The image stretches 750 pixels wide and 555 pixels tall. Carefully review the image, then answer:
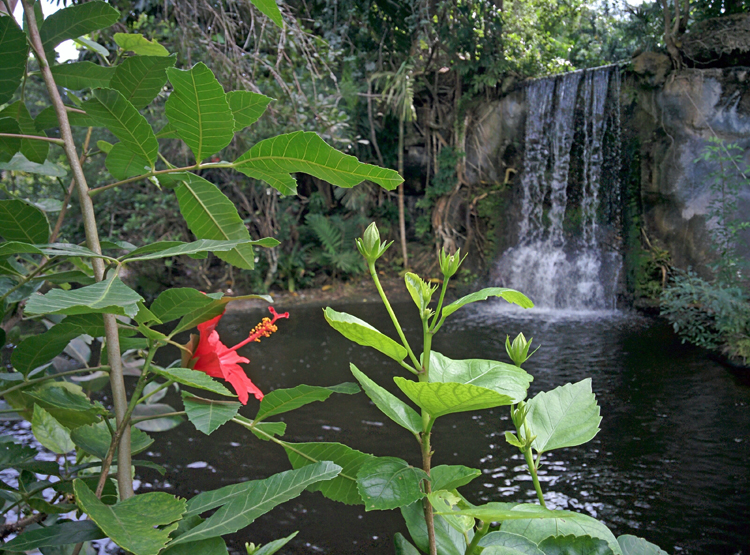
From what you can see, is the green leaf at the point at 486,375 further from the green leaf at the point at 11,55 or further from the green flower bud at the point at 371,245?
the green leaf at the point at 11,55

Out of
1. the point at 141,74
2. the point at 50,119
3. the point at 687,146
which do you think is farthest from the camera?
the point at 687,146

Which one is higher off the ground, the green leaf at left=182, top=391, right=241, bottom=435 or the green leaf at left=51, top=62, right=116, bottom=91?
the green leaf at left=51, top=62, right=116, bottom=91

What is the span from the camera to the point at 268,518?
2.30 m

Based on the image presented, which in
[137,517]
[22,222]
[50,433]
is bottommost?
[50,433]

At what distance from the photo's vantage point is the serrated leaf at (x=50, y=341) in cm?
55

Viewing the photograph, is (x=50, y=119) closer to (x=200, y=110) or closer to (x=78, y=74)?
(x=78, y=74)

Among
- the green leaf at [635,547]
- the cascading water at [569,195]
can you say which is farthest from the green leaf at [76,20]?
the cascading water at [569,195]

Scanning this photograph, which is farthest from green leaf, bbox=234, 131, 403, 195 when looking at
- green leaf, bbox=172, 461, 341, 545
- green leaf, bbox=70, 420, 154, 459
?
green leaf, bbox=70, 420, 154, 459

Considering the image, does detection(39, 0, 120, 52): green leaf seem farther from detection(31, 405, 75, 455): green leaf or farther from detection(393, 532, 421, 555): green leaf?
detection(393, 532, 421, 555): green leaf

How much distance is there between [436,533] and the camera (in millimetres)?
530

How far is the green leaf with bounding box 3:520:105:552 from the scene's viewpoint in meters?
0.44

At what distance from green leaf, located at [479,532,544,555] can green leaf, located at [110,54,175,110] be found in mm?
537

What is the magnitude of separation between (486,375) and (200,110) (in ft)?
1.14

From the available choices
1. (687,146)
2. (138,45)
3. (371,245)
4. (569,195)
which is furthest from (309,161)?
(569,195)
